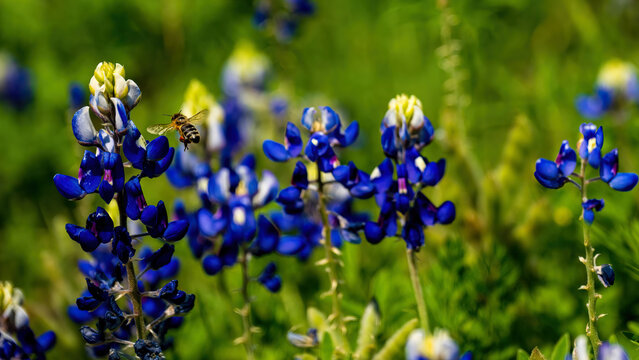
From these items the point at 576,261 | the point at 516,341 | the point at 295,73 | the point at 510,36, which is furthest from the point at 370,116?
the point at 516,341

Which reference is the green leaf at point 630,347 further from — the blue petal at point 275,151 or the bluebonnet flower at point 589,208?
the blue petal at point 275,151

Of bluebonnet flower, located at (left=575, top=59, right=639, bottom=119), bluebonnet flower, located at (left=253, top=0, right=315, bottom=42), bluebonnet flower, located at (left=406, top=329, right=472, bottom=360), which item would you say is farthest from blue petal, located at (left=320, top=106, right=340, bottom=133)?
bluebonnet flower, located at (left=253, top=0, right=315, bottom=42)

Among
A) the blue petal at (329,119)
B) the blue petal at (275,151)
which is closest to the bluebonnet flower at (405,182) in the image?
the blue petal at (329,119)

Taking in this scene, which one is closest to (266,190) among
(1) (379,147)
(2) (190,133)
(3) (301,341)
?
(2) (190,133)

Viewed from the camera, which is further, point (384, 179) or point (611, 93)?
point (611, 93)

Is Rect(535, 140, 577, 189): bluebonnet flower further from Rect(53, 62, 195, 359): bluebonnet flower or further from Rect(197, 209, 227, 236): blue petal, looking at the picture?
Rect(197, 209, 227, 236): blue petal

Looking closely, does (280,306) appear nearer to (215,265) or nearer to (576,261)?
(215,265)

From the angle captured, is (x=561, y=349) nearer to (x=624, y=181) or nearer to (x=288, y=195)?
(x=624, y=181)
